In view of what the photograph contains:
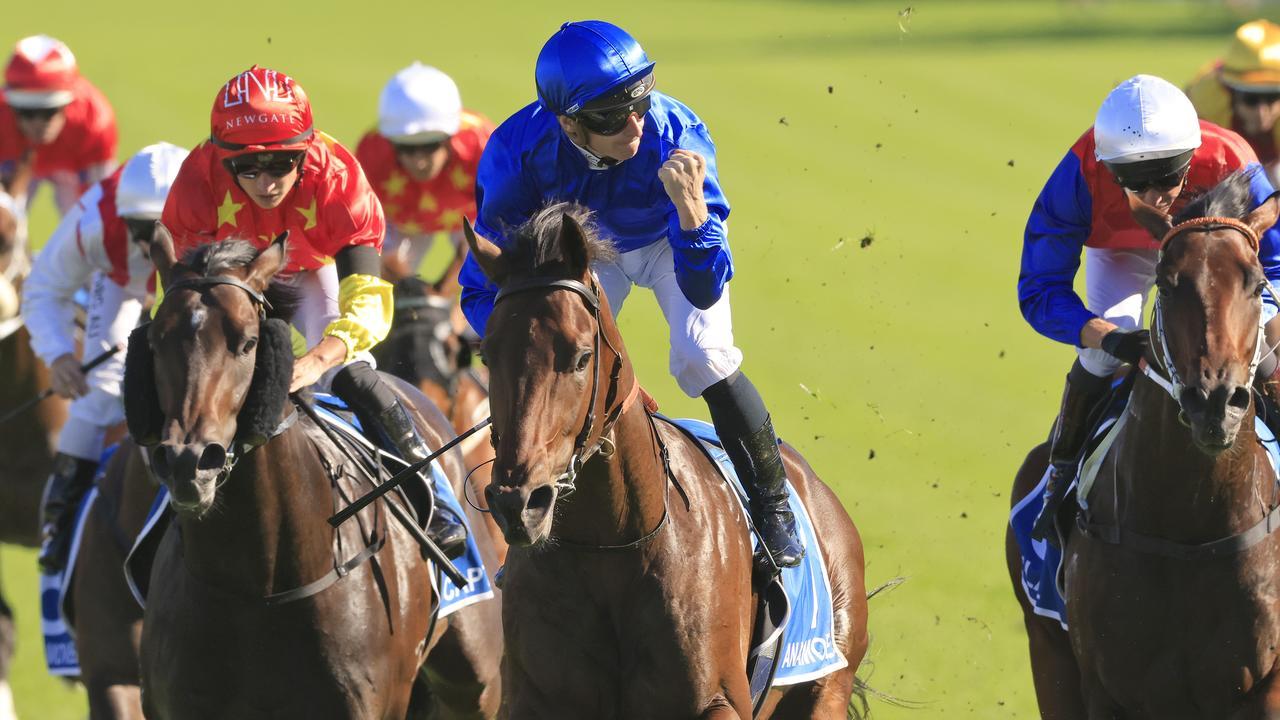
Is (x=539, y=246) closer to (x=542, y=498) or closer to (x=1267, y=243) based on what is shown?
(x=542, y=498)

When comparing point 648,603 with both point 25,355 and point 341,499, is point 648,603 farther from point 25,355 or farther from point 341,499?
point 25,355

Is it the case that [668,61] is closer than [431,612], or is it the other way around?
[431,612]

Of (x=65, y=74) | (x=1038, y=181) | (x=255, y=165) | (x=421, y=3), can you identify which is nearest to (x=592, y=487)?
(x=255, y=165)

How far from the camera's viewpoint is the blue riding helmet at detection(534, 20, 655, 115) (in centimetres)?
441

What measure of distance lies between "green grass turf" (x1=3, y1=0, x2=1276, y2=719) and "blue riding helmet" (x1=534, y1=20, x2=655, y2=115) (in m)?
1.67

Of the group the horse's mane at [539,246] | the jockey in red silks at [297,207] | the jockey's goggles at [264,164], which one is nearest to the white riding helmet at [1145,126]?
the horse's mane at [539,246]

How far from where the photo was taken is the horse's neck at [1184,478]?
15.9 feet

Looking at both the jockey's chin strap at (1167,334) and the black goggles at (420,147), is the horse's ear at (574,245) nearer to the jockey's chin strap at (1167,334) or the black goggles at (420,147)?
the jockey's chin strap at (1167,334)

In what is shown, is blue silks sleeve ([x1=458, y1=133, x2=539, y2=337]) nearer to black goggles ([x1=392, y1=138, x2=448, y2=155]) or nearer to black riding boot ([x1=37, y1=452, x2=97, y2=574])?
black riding boot ([x1=37, y1=452, x2=97, y2=574])

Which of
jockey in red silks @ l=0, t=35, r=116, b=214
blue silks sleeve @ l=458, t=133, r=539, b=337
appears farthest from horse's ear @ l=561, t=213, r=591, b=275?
jockey in red silks @ l=0, t=35, r=116, b=214

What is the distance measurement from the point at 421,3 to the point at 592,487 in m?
36.8

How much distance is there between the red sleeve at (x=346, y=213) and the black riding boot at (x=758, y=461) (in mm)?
1473

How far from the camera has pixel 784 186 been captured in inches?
835

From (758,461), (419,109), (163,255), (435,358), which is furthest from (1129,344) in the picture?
(419,109)
